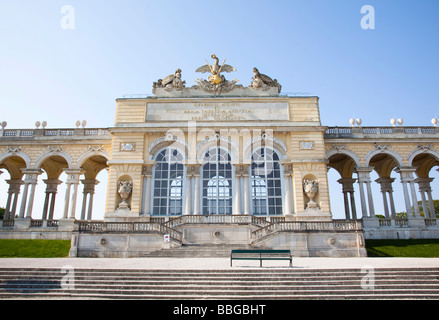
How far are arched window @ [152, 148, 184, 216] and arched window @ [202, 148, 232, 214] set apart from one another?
2138 mm

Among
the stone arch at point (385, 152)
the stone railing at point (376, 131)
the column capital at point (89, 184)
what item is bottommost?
the column capital at point (89, 184)

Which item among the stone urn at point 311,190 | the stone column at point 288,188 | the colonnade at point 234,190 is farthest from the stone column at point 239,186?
the stone urn at point 311,190

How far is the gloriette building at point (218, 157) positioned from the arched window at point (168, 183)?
9cm

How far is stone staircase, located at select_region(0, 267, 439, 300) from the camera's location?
36.6 ft

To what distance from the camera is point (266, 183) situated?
28.6 metres

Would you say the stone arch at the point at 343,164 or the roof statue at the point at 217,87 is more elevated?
the roof statue at the point at 217,87

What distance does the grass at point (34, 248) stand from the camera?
2264 centimetres

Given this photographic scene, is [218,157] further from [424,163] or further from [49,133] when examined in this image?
[424,163]

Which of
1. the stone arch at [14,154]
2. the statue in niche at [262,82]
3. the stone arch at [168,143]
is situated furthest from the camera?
the stone arch at [14,154]

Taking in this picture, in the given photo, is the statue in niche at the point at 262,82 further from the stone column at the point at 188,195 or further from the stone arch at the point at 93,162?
the stone arch at the point at 93,162

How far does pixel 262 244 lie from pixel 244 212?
524 centimetres

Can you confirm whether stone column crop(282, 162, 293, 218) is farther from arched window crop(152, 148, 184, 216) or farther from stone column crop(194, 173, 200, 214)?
arched window crop(152, 148, 184, 216)
